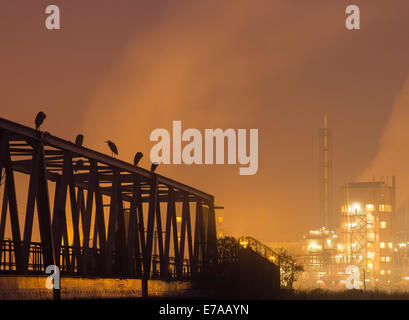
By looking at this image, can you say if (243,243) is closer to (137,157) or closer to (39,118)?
(137,157)

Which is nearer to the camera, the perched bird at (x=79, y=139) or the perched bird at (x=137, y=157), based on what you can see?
the perched bird at (x=79, y=139)

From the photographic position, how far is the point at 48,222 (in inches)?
1079

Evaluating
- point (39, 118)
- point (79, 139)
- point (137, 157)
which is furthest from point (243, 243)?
point (39, 118)

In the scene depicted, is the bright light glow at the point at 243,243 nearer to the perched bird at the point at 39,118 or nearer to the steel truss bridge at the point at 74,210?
the steel truss bridge at the point at 74,210

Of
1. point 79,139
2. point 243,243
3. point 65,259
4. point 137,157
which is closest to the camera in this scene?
point 79,139

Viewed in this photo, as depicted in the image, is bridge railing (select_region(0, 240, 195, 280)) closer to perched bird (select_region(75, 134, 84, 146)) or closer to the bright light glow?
perched bird (select_region(75, 134, 84, 146))

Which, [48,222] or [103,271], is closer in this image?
[48,222]

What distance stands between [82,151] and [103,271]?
7657 millimetres

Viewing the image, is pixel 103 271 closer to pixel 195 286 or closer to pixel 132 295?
pixel 132 295

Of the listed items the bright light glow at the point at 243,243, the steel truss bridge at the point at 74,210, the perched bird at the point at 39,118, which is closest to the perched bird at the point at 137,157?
the steel truss bridge at the point at 74,210

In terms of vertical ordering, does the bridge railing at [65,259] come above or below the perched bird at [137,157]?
below

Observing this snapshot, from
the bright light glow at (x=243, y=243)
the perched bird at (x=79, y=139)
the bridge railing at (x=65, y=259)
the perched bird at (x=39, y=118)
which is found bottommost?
the bridge railing at (x=65, y=259)

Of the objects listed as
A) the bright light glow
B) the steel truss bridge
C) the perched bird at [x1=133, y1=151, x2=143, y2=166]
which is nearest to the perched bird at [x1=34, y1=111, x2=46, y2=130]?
the steel truss bridge
